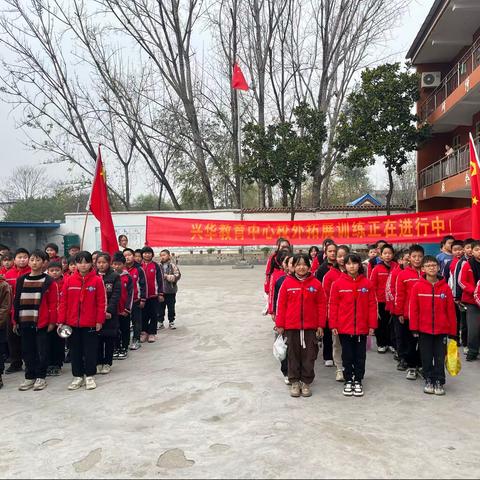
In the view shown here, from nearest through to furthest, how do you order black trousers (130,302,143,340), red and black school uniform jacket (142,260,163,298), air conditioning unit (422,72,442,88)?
black trousers (130,302,143,340) → red and black school uniform jacket (142,260,163,298) → air conditioning unit (422,72,442,88)

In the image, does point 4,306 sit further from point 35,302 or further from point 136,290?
point 136,290

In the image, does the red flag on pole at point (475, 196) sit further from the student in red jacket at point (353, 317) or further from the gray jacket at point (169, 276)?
the gray jacket at point (169, 276)

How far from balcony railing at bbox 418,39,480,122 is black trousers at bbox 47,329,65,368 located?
13498 mm

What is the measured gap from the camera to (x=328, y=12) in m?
→ 22.5

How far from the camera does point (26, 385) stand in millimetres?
4707

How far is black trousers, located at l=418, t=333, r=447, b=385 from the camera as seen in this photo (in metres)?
4.28

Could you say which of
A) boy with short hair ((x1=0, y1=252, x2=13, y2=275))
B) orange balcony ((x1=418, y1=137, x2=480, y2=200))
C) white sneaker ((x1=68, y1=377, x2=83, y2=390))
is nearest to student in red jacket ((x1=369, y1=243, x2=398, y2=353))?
white sneaker ((x1=68, y1=377, x2=83, y2=390))

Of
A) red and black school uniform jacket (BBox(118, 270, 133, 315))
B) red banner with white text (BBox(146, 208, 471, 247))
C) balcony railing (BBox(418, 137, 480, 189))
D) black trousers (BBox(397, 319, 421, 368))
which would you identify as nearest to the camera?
black trousers (BBox(397, 319, 421, 368))

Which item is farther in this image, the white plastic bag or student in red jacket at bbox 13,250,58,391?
student in red jacket at bbox 13,250,58,391

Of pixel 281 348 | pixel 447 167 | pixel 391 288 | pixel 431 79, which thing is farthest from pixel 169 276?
pixel 431 79

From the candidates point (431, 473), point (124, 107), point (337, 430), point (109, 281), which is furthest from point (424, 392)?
point (124, 107)

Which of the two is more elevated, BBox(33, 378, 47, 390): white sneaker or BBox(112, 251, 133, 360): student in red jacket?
BBox(112, 251, 133, 360): student in red jacket

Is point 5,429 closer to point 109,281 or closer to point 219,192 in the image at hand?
point 109,281

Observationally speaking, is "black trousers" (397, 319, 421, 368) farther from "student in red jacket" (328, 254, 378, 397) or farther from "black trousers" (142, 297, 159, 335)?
"black trousers" (142, 297, 159, 335)
